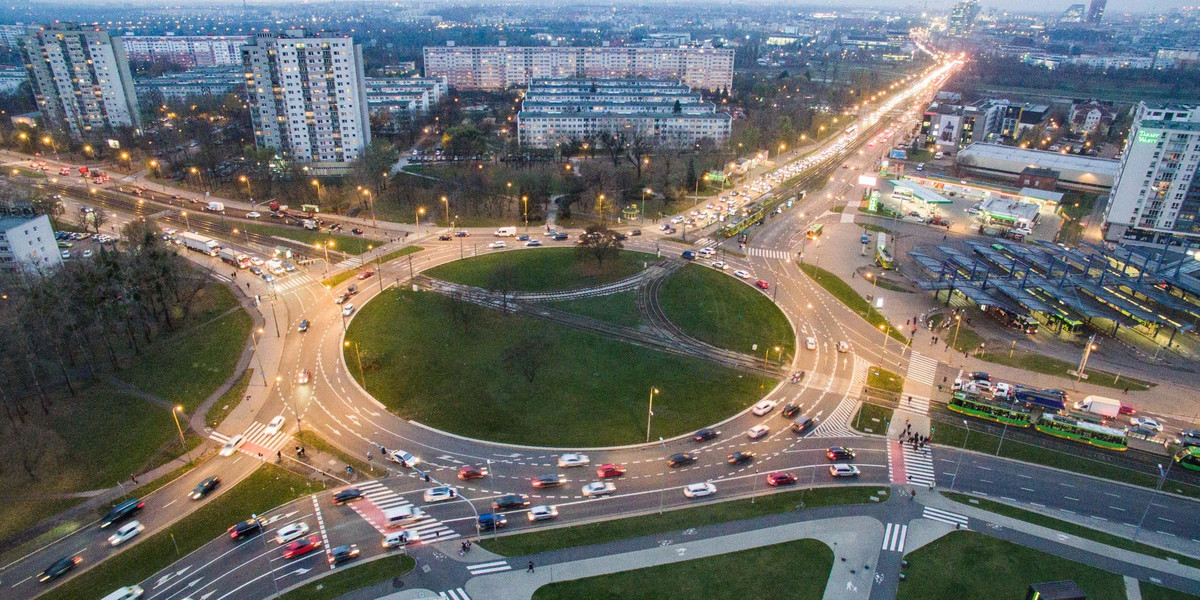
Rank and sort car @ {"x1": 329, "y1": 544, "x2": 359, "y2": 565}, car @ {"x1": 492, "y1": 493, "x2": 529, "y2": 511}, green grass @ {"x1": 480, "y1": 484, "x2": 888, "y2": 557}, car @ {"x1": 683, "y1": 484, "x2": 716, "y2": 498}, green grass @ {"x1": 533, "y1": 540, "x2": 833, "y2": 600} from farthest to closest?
1. car @ {"x1": 683, "y1": 484, "x2": 716, "y2": 498}
2. car @ {"x1": 492, "y1": 493, "x2": 529, "y2": 511}
3. green grass @ {"x1": 480, "y1": 484, "x2": 888, "y2": 557}
4. car @ {"x1": 329, "y1": 544, "x2": 359, "y2": 565}
5. green grass @ {"x1": 533, "y1": 540, "x2": 833, "y2": 600}

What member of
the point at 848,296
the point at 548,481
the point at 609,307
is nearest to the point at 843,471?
the point at 548,481

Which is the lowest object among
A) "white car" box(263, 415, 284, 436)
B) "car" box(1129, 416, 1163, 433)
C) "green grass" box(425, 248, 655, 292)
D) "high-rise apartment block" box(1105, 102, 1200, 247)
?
"white car" box(263, 415, 284, 436)

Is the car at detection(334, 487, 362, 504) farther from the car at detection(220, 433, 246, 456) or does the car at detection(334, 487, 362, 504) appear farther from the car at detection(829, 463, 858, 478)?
the car at detection(829, 463, 858, 478)

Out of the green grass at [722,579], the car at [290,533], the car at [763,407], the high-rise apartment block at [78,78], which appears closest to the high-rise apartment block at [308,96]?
the high-rise apartment block at [78,78]

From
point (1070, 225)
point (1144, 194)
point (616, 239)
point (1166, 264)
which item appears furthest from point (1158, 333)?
point (616, 239)

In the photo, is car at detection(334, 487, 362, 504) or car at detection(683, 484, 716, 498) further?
car at detection(683, 484, 716, 498)

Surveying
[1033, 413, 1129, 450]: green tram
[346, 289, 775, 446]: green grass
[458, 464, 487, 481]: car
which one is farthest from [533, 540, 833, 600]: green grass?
[1033, 413, 1129, 450]: green tram

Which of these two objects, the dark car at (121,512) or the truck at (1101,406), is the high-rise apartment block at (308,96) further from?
the truck at (1101,406)
